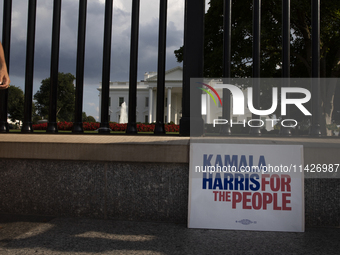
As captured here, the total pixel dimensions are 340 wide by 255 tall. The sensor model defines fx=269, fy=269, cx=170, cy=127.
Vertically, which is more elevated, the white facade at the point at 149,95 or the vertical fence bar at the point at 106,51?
the white facade at the point at 149,95

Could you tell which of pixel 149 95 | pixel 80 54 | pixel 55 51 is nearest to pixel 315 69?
pixel 80 54

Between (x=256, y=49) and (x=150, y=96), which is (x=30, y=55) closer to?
(x=256, y=49)

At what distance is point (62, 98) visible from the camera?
56.7 meters

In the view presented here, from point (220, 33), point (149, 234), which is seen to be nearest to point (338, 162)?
point (149, 234)

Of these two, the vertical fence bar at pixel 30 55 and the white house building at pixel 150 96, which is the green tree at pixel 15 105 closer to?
the white house building at pixel 150 96

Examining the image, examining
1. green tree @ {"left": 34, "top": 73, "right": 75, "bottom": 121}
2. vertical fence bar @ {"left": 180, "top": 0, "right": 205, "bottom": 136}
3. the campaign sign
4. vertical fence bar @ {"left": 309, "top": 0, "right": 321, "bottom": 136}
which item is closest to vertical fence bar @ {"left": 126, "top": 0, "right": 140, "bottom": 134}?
vertical fence bar @ {"left": 180, "top": 0, "right": 205, "bottom": 136}

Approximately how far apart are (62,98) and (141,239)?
194ft

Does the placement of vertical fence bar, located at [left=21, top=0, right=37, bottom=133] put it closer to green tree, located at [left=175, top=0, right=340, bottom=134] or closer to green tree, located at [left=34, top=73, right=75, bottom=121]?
green tree, located at [left=175, top=0, right=340, bottom=134]

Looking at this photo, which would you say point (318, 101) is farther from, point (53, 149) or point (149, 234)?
point (53, 149)

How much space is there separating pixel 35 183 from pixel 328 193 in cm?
305

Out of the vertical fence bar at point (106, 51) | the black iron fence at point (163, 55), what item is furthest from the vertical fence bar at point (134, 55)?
the vertical fence bar at point (106, 51)

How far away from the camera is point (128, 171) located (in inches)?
111

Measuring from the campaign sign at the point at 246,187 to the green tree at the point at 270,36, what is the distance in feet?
36.5

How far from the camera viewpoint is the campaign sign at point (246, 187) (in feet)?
8.55
